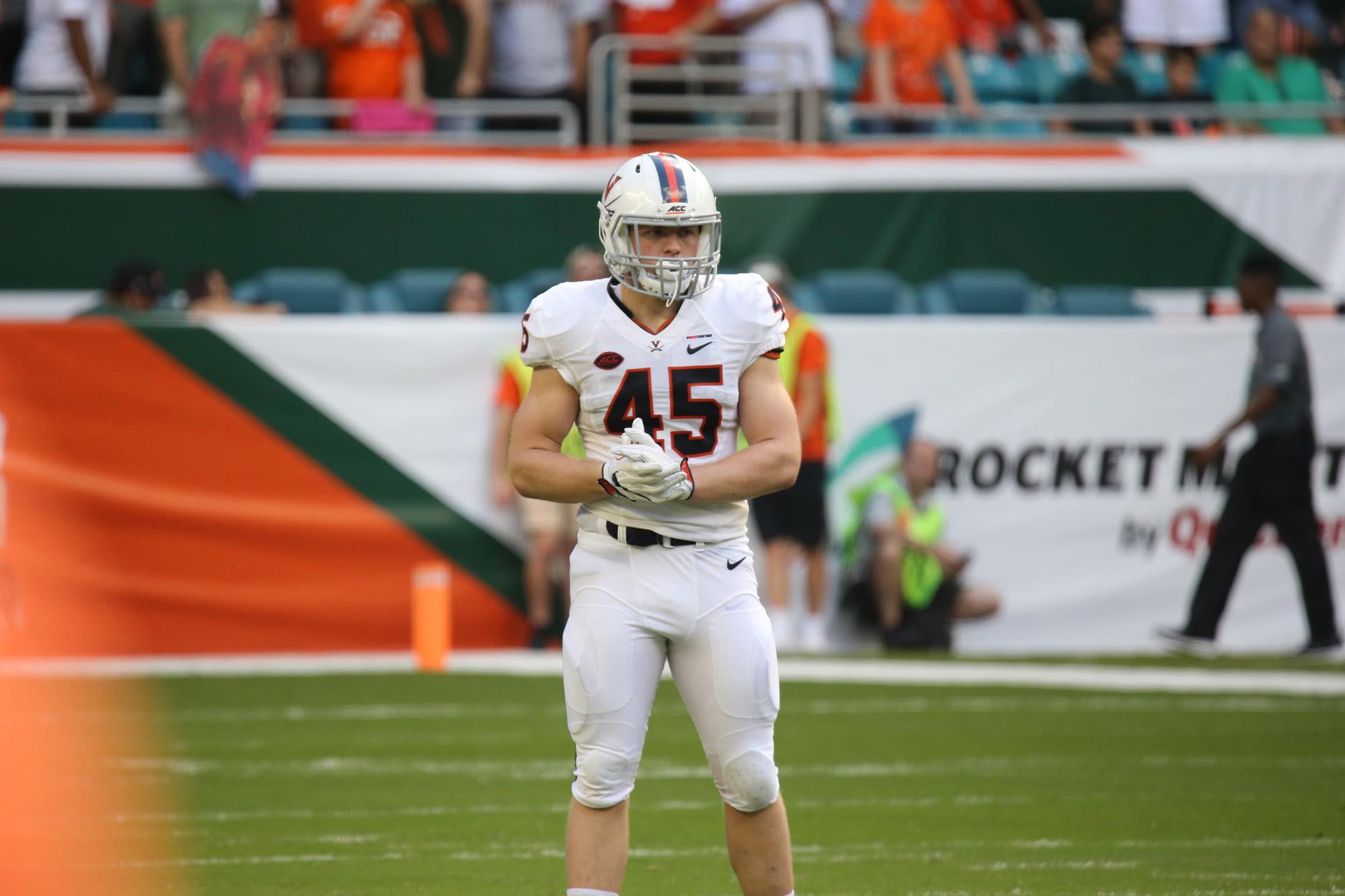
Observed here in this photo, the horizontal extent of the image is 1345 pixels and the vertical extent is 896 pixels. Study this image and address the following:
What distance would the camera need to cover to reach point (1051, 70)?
14.6 meters

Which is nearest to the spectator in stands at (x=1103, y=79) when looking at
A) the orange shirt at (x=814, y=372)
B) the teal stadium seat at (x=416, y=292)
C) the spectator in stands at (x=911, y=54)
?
the spectator in stands at (x=911, y=54)

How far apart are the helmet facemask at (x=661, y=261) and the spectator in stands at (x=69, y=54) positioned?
852cm

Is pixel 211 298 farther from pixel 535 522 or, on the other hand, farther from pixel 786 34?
pixel 786 34

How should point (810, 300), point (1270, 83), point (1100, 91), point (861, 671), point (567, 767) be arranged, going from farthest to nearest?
point (1270, 83) → point (1100, 91) → point (810, 300) → point (861, 671) → point (567, 767)

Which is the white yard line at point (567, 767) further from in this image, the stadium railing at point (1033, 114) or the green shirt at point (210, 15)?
the stadium railing at point (1033, 114)

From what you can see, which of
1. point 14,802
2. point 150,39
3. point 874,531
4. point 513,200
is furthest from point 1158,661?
point 150,39

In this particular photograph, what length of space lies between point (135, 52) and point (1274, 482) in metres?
7.79

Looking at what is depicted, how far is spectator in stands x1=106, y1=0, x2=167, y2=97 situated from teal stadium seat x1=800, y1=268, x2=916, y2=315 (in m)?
4.59

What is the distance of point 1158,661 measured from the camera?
10406mm

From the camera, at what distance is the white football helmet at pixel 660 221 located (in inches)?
167

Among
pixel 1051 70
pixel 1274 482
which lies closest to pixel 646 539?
pixel 1274 482

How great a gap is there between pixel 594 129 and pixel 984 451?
3.61 metres

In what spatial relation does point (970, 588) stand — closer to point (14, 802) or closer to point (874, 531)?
point (874, 531)

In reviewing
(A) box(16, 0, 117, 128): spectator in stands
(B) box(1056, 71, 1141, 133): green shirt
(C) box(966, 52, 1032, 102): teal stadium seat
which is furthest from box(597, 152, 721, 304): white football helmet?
(C) box(966, 52, 1032, 102): teal stadium seat
